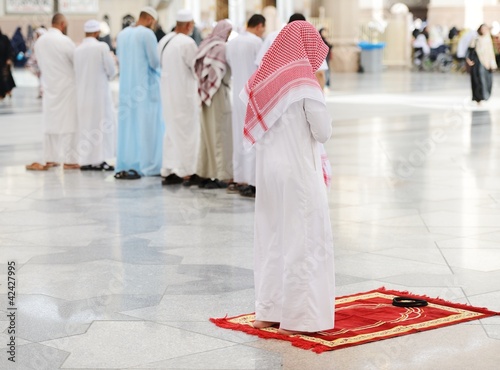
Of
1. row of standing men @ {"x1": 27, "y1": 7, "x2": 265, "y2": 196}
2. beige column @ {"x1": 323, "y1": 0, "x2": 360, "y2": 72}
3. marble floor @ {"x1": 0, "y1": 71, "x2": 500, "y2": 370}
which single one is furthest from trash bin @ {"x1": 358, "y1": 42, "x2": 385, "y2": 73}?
row of standing men @ {"x1": 27, "y1": 7, "x2": 265, "y2": 196}

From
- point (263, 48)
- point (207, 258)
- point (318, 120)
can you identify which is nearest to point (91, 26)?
point (263, 48)

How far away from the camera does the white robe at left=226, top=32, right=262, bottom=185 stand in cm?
905

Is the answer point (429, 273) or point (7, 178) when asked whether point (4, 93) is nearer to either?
point (7, 178)

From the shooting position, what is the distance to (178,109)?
9859mm

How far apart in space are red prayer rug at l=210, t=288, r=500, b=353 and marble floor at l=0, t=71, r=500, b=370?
7cm

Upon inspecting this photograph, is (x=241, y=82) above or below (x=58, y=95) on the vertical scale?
above

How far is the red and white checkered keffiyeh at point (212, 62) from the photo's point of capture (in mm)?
9281

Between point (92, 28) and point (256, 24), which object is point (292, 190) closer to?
point (256, 24)

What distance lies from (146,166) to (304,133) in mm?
5678

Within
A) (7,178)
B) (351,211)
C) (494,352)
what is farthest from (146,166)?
(494,352)

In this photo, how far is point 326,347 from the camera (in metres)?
4.63

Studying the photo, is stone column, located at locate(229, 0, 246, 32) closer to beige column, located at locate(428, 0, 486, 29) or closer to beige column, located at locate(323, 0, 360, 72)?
beige column, located at locate(428, 0, 486, 29)

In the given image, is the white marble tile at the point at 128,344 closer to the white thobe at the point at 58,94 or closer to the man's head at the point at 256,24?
the man's head at the point at 256,24

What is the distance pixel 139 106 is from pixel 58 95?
113 centimetres
